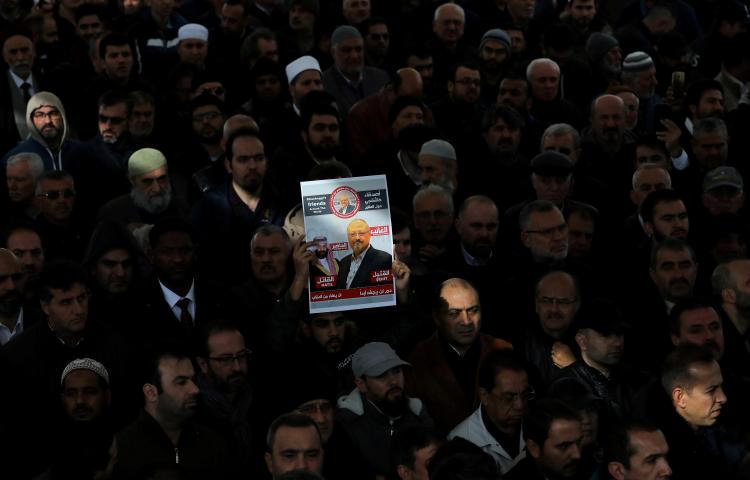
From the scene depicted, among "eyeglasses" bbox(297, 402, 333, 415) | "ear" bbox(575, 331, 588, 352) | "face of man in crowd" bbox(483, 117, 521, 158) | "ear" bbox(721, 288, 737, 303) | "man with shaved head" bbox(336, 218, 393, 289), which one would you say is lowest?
"eyeglasses" bbox(297, 402, 333, 415)

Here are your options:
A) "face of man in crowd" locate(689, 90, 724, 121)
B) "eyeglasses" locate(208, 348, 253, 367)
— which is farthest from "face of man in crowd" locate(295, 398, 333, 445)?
"face of man in crowd" locate(689, 90, 724, 121)

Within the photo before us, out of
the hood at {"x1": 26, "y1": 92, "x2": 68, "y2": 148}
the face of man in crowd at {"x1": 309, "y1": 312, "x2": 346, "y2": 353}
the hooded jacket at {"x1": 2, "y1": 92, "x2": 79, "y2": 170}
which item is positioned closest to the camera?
the face of man in crowd at {"x1": 309, "y1": 312, "x2": 346, "y2": 353}

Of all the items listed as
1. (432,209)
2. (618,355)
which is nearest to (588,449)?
(618,355)

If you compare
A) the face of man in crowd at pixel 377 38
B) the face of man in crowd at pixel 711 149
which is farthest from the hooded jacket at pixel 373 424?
the face of man in crowd at pixel 377 38

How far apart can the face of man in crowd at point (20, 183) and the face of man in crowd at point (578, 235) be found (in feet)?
11.8

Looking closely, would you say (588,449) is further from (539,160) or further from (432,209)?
(539,160)

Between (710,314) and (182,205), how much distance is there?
142 inches

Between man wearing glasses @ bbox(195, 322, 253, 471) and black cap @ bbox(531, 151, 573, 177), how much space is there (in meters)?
3.10

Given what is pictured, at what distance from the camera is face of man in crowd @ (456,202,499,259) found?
9664mm

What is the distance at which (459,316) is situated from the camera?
849cm

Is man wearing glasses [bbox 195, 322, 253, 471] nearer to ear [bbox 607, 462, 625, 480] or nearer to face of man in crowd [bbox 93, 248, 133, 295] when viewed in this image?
face of man in crowd [bbox 93, 248, 133, 295]

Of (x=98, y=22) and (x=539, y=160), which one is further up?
(x=98, y=22)

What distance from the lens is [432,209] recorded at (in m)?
9.73

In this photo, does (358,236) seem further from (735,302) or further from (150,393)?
(735,302)
